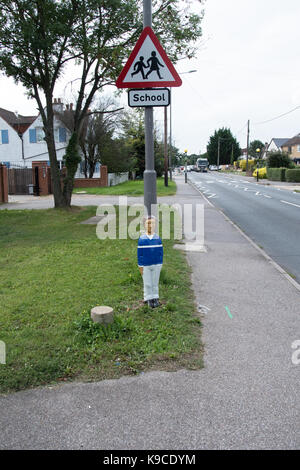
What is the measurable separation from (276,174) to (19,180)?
2791 centimetres

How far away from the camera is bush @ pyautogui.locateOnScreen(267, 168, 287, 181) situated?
144 ft

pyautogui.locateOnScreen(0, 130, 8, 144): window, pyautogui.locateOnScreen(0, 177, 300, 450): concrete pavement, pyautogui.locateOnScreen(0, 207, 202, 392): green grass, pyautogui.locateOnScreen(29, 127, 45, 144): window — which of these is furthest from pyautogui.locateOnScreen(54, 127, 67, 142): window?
pyautogui.locateOnScreen(0, 177, 300, 450): concrete pavement

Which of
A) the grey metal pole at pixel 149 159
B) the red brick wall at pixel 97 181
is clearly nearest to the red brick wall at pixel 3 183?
the red brick wall at pixel 97 181

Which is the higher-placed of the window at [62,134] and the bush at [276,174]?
the window at [62,134]

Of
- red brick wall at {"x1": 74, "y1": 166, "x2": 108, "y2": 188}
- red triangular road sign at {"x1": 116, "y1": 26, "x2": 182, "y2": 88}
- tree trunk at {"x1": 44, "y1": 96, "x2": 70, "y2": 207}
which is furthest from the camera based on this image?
red brick wall at {"x1": 74, "y1": 166, "x2": 108, "y2": 188}

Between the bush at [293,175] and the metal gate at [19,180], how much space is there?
2579 cm

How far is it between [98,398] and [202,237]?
8.42m

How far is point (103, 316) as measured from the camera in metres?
4.49

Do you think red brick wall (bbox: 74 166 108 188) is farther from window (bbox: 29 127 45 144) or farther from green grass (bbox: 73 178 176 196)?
window (bbox: 29 127 45 144)

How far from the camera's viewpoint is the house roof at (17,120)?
45.6 m

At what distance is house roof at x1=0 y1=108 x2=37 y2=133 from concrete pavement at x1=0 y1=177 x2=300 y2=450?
43835 millimetres

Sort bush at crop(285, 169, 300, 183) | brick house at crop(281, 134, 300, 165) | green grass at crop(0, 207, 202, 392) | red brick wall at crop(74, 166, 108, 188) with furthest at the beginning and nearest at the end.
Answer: brick house at crop(281, 134, 300, 165) → bush at crop(285, 169, 300, 183) → red brick wall at crop(74, 166, 108, 188) → green grass at crop(0, 207, 202, 392)

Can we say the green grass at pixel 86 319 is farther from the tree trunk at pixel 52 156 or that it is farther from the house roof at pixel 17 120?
the house roof at pixel 17 120
